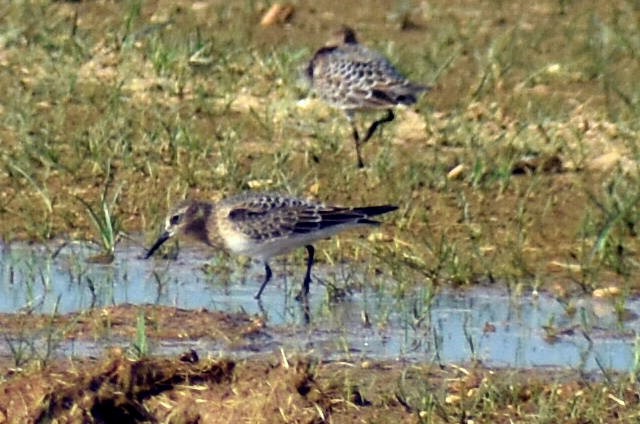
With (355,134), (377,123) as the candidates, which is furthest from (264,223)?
(377,123)

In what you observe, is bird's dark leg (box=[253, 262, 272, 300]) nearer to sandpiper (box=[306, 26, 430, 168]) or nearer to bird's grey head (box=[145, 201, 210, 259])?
bird's grey head (box=[145, 201, 210, 259])

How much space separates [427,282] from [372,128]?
2.53m

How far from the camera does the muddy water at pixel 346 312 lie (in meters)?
8.34

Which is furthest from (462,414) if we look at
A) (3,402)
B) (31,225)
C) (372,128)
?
(372,128)

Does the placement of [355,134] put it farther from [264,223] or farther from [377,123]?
[264,223]

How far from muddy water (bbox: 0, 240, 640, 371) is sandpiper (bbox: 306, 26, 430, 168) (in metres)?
2.08

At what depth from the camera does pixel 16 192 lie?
1070cm

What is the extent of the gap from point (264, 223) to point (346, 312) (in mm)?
802

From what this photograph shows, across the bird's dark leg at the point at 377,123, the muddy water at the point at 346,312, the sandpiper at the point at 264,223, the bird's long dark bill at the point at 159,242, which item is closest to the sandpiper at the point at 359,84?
the bird's dark leg at the point at 377,123

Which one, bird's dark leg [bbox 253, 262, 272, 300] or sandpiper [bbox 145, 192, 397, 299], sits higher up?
sandpiper [bbox 145, 192, 397, 299]

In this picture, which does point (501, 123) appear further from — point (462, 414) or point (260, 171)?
point (462, 414)

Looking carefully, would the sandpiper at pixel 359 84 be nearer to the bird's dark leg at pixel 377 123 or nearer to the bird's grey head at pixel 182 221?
the bird's dark leg at pixel 377 123

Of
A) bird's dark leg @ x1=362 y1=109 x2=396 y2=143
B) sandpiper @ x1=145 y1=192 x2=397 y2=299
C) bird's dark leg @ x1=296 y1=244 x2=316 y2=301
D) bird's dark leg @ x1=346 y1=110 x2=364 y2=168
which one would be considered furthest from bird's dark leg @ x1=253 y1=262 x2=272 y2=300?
bird's dark leg @ x1=362 y1=109 x2=396 y2=143

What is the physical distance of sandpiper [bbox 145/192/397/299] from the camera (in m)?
9.56
